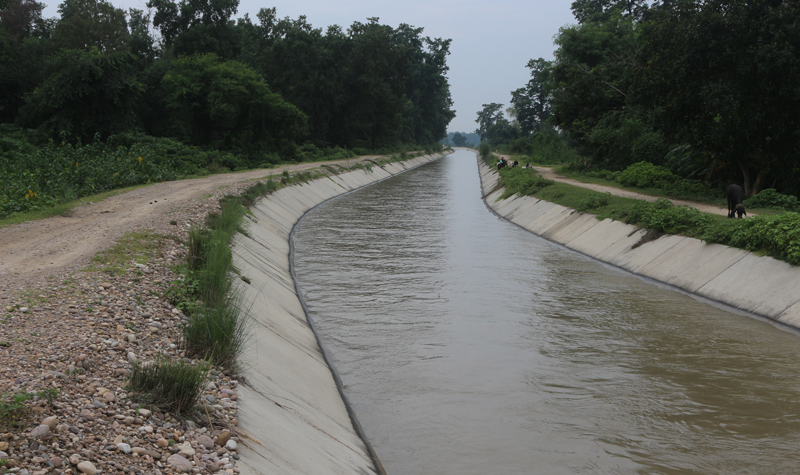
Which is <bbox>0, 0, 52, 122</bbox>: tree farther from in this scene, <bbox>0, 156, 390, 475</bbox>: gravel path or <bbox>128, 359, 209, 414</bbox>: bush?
<bbox>128, 359, 209, 414</bbox>: bush

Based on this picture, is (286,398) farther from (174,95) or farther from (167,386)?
(174,95)

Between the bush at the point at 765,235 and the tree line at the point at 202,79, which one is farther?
the tree line at the point at 202,79

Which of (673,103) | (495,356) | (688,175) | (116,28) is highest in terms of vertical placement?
(116,28)

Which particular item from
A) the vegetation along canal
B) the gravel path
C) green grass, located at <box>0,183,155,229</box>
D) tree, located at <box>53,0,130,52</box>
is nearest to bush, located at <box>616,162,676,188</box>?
the vegetation along canal

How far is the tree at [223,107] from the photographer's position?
42.2 meters

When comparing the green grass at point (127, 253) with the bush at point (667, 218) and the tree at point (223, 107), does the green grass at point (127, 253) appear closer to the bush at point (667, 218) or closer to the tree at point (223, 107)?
the bush at point (667, 218)

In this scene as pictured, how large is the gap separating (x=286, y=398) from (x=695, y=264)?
10565 millimetres

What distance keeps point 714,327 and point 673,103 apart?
37.6 ft

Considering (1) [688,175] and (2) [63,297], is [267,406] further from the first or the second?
(1) [688,175]

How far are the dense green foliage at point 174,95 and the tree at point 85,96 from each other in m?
0.07

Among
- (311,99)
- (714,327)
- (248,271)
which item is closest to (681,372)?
(714,327)

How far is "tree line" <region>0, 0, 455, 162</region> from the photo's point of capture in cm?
3353

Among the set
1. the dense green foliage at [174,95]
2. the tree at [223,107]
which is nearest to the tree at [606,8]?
the dense green foliage at [174,95]

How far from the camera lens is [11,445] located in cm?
362
